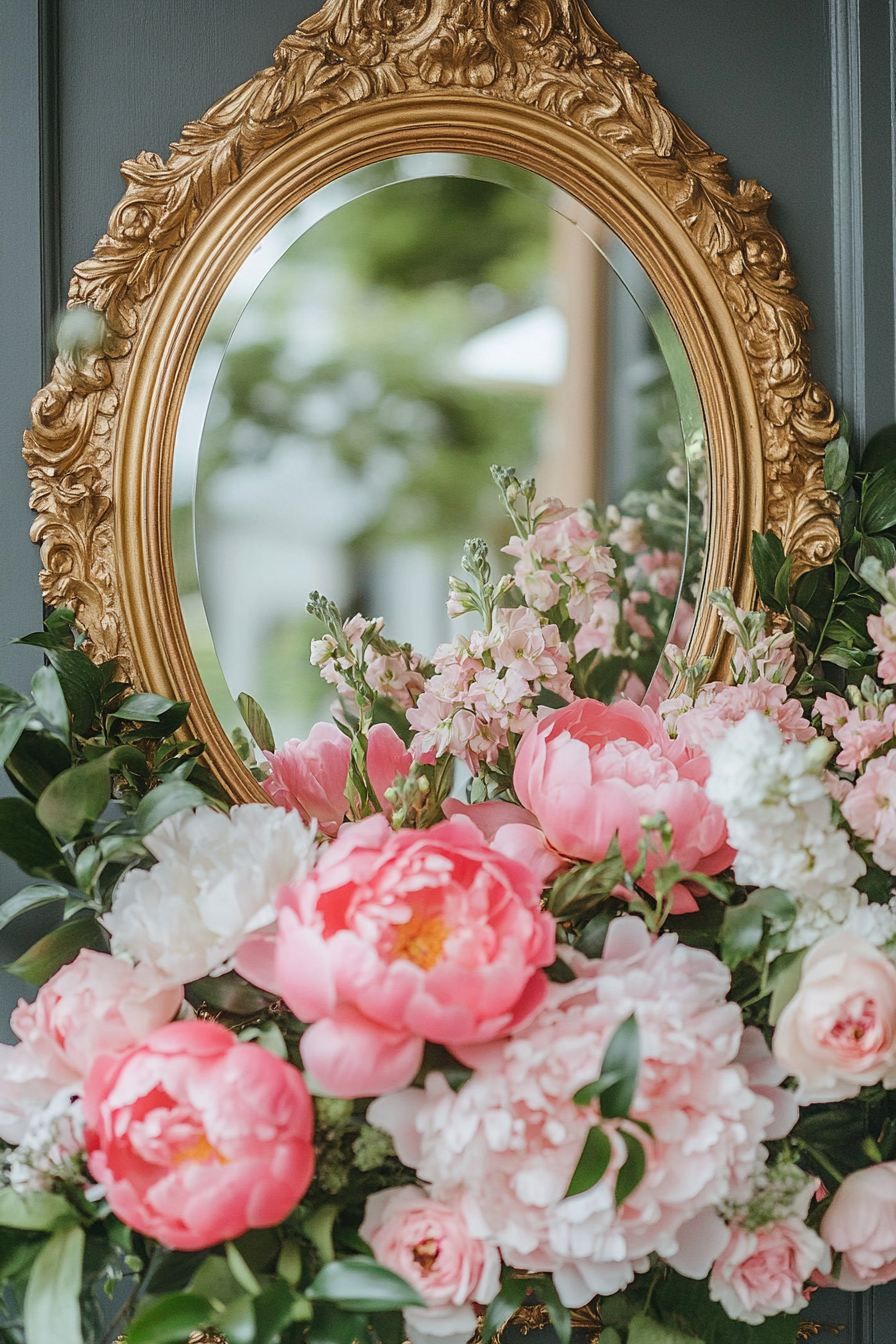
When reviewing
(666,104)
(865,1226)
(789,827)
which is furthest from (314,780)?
(666,104)

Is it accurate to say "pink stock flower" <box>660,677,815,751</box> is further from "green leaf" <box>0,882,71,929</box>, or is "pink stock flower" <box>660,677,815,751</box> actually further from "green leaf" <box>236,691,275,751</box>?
"green leaf" <box>0,882,71,929</box>

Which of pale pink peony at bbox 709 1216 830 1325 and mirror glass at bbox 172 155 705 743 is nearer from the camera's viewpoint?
pale pink peony at bbox 709 1216 830 1325

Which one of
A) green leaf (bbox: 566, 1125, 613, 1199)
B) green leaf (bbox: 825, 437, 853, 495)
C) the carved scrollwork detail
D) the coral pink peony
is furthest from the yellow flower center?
green leaf (bbox: 825, 437, 853, 495)

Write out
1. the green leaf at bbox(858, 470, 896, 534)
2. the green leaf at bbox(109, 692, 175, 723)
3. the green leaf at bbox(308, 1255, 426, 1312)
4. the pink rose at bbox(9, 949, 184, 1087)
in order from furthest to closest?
the green leaf at bbox(858, 470, 896, 534)
the green leaf at bbox(109, 692, 175, 723)
the pink rose at bbox(9, 949, 184, 1087)
the green leaf at bbox(308, 1255, 426, 1312)

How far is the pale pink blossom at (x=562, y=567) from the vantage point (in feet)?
2.50

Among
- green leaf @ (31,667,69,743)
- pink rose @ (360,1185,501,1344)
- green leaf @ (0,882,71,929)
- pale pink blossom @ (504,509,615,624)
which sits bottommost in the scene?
pink rose @ (360,1185,501,1344)

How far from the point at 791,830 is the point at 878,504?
1.22 ft

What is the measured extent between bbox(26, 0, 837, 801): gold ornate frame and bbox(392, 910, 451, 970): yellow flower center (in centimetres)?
24

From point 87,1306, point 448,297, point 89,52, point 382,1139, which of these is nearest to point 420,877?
point 382,1139

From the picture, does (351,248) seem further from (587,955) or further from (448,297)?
(587,955)

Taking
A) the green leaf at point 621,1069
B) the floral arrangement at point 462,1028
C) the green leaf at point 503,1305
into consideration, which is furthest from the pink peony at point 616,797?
the green leaf at point 503,1305

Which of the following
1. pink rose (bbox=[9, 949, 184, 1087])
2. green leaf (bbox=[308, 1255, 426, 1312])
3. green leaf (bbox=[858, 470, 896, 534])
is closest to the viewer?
green leaf (bbox=[308, 1255, 426, 1312])

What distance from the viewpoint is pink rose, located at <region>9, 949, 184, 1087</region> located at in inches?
21.9

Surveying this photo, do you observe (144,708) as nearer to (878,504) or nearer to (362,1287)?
(362,1287)
